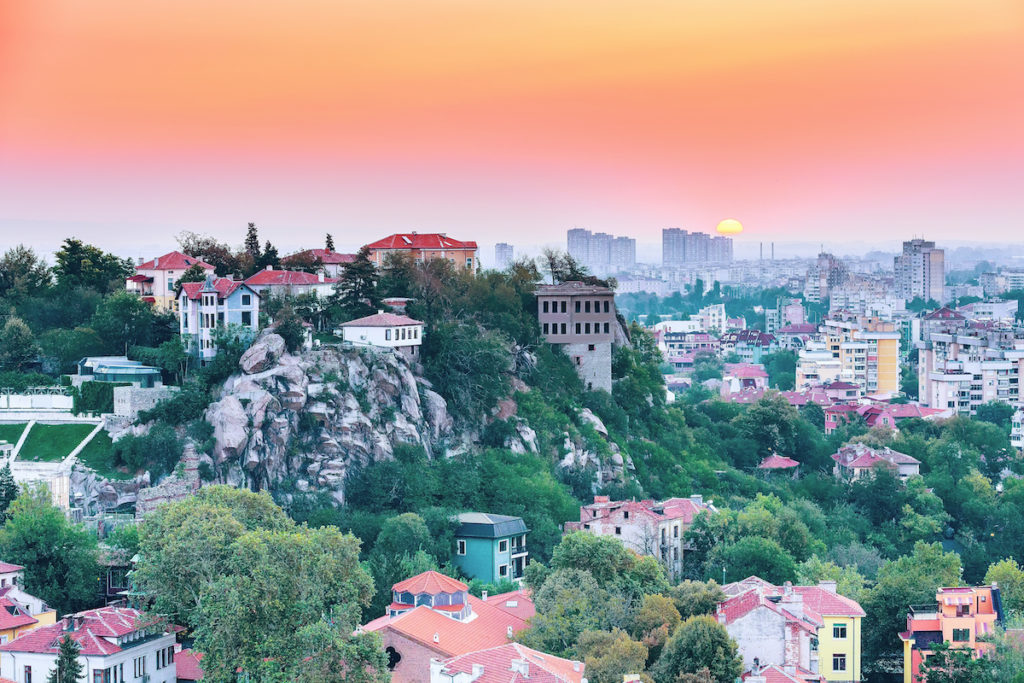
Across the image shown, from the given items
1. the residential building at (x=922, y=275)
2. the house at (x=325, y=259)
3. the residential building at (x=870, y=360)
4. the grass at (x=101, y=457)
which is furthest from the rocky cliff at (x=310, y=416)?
the residential building at (x=922, y=275)

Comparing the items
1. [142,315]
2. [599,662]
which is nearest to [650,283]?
[142,315]

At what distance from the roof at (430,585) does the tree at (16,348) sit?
45.0ft

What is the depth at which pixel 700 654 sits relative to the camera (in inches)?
982

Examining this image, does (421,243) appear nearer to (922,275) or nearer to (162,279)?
(162,279)

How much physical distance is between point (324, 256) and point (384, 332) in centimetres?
655

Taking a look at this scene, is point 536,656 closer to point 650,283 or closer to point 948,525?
point 948,525

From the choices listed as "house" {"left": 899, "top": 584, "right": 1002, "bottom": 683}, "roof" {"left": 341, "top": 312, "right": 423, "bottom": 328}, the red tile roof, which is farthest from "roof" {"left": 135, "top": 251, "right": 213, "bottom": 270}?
"house" {"left": 899, "top": 584, "right": 1002, "bottom": 683}

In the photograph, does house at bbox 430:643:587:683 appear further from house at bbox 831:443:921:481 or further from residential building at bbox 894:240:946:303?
residential building at bbox 894:240:946:303

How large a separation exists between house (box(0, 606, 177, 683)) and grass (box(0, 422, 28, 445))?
33.1 feet

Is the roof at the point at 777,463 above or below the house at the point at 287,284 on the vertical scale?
below

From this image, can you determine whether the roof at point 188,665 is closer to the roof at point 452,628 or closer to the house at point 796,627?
the roof at point 452,628

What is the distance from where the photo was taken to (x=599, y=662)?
24.6 meters

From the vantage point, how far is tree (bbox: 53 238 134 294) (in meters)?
41.5

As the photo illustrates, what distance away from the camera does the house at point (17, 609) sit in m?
26.5
